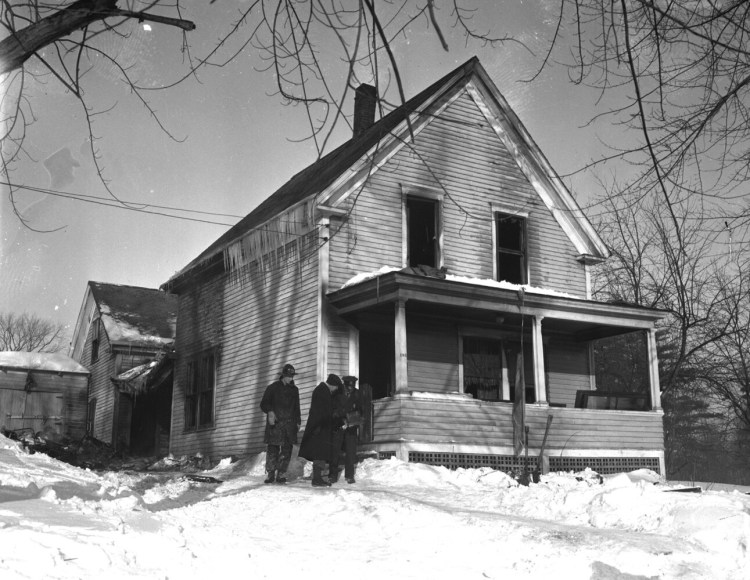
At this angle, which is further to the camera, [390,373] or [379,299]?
[390,373]

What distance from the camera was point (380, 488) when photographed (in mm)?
11945

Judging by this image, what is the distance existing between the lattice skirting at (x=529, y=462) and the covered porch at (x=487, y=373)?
25mm

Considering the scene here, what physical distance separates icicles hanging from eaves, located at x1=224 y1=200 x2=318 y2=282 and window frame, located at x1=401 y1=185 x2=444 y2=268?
6.60ft

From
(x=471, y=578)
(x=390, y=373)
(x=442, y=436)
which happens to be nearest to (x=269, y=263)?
(x=390, y=373)

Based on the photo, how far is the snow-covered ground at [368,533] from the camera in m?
5.83

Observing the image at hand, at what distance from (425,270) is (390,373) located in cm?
316

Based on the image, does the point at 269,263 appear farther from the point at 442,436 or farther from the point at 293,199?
the point at 442,436

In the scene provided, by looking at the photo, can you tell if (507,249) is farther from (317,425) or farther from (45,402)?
(45,402)

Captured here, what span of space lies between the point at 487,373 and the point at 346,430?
6.01m

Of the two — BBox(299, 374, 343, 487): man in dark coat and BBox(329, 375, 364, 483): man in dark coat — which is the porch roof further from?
BBox(299, 374, 343, 487): man in dark coat

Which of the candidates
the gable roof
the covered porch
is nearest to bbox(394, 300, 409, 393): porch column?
the covered porch

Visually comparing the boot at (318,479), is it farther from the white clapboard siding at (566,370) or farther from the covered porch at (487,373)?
the white clapboard siding at (566,370)

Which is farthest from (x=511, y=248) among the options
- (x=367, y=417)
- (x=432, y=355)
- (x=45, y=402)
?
(x=45, y=402)

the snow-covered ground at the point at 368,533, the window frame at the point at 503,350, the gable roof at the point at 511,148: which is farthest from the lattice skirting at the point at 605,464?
the gable roof at the point at 511,148
